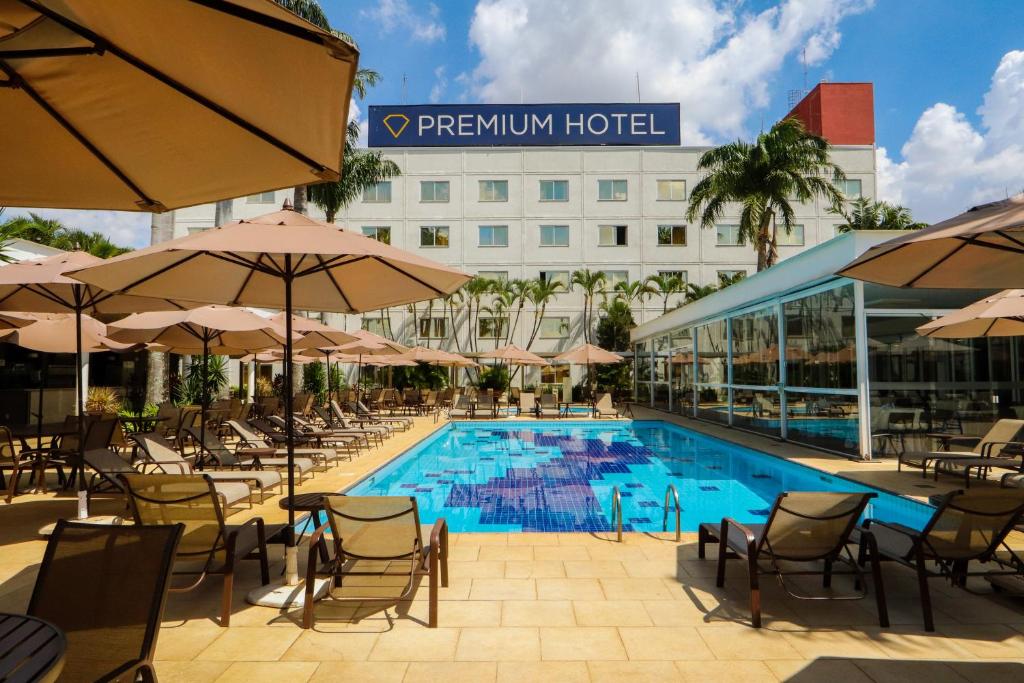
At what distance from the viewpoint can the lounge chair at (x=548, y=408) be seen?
20438mm

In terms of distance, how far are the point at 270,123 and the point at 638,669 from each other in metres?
3.14

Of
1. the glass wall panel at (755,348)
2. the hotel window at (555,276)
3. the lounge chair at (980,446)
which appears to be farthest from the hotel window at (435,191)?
the lounge chair at (980,446)

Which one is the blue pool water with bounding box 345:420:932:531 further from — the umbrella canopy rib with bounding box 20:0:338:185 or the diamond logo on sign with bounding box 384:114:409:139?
the diamond logo on sign with bounding box 384:114:409:139

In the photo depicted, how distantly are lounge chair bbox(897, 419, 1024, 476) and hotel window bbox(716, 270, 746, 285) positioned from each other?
2207 cm

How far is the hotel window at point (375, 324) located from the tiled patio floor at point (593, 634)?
27748 mm

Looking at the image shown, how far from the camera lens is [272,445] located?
414 inches

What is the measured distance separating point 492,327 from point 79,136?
98.2 ft

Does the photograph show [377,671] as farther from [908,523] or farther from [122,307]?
[908,523]

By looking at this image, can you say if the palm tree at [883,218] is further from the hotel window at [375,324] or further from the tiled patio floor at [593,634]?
the tiled patio floor at [593,634]

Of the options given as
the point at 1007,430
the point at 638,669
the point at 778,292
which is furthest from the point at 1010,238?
A: the point at 778,292

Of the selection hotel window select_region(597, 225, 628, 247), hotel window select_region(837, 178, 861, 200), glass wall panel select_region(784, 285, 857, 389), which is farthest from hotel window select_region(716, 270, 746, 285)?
glass wall panel select_region(784, 285, 857, 389)

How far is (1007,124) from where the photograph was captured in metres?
15.0

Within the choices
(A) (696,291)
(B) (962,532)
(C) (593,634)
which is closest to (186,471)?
→ (C) (593,634)

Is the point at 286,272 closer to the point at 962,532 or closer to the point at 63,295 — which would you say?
the point at 63,295
